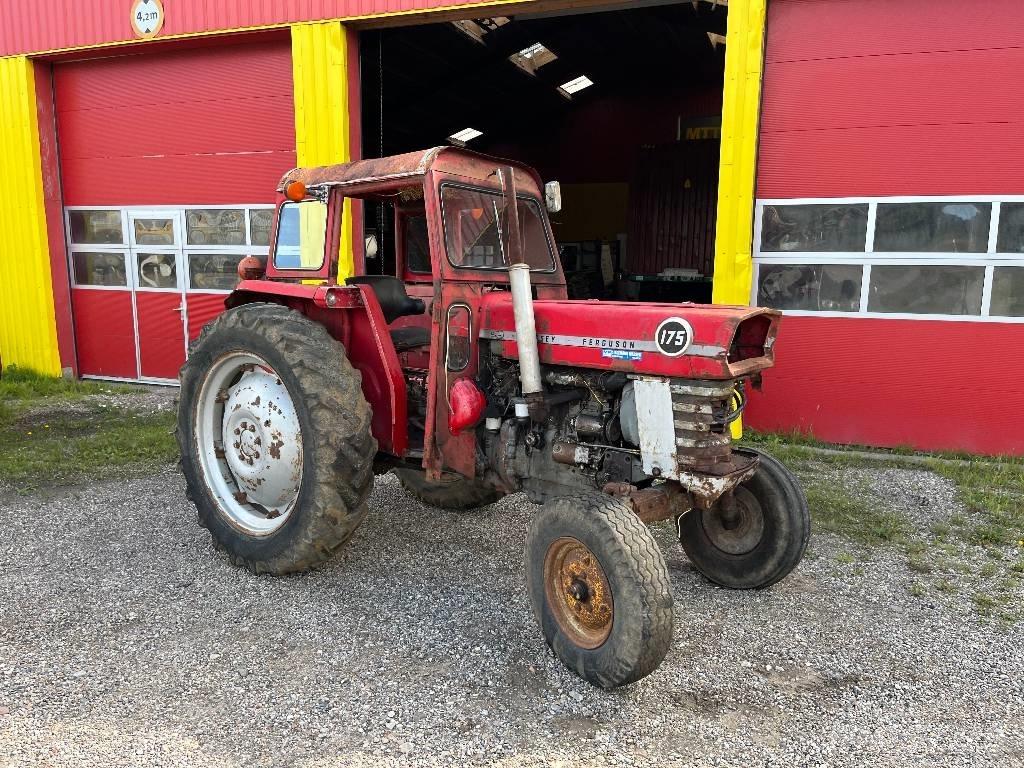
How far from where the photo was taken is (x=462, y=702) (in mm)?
2639

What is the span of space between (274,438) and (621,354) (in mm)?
1742

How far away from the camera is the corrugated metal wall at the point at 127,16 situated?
22.9 ft

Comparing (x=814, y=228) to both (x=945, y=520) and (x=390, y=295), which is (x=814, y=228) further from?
(x=390, y=295)

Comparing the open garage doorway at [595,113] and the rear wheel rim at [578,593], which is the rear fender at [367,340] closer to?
the rear wheel rim at [578,593]

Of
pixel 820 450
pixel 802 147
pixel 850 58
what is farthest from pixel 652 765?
pixel 850 58

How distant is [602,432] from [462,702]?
3.88 ft

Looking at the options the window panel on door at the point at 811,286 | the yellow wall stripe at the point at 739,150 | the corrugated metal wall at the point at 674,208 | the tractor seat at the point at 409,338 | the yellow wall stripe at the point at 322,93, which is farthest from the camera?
the corrugated metal wall at the point at 674,208

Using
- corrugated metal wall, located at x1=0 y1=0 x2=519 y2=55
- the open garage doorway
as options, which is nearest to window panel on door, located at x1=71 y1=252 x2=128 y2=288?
corrugated metal wall, located at x1=0 y1=0 x2=519 y2=55

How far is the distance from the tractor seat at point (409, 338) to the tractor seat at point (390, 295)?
9 centimetres

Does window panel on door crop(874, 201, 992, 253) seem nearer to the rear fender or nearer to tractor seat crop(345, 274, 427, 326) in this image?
tractor seat crop(345, 274, 427, 326)

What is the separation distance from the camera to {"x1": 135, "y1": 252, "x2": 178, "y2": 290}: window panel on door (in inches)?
335

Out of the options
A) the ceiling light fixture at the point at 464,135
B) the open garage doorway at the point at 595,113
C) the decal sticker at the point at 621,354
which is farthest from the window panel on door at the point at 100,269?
the ceiling light fixture at the point at 464,135

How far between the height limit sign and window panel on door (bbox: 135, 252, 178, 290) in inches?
90.1

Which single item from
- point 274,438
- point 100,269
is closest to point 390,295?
point 274,438
